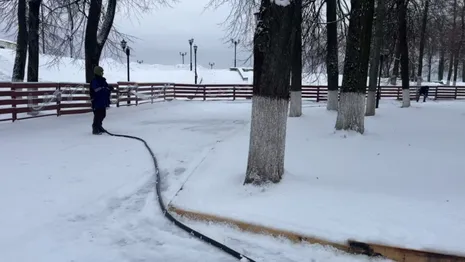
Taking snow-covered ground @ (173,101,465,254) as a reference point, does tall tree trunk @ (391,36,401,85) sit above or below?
above

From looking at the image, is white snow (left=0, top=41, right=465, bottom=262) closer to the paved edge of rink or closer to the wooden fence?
the paved edge of rink

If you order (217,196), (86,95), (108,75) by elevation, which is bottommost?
(217,196)

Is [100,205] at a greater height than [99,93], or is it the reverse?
[99,93]

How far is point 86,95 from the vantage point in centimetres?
1504

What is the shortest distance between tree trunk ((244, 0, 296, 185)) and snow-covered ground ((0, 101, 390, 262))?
97 centimetres

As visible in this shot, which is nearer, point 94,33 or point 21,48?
point 21,48

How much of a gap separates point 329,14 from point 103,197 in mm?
12564

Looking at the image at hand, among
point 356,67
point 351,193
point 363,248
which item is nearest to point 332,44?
point 356,67

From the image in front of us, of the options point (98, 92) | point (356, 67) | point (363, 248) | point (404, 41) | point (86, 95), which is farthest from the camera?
point (404, 41)

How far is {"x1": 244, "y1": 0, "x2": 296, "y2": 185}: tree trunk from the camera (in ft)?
16.9

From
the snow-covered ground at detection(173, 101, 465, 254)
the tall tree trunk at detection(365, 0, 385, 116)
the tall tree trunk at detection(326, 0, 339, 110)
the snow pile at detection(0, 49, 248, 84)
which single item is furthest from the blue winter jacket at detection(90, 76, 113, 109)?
the snow pile at detection(0, 49, 248, 84)

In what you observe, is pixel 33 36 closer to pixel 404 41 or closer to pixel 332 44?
pixel 332 44

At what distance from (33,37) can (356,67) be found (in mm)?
12569

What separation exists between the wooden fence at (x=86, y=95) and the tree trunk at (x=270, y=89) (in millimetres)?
9038
